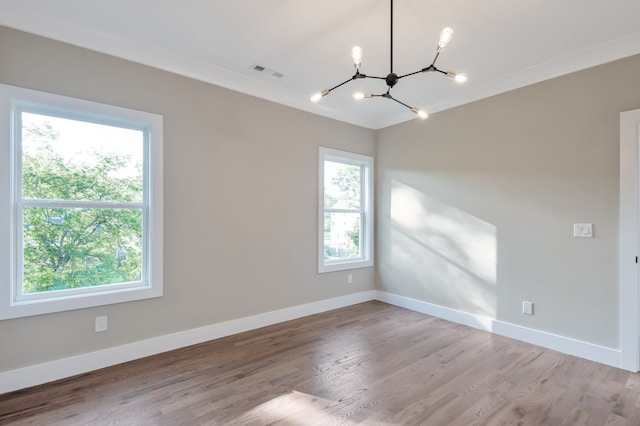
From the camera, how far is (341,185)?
4664 mm

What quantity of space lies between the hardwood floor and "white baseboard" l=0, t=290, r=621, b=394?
0.27 ft

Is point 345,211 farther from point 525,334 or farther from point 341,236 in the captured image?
point 525,334

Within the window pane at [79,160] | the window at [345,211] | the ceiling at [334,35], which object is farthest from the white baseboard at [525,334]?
the window pane at [79,160]

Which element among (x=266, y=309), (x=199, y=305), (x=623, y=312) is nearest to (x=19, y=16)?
(x=199, y=305)

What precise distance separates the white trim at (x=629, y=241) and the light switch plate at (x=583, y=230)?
0.68 feet

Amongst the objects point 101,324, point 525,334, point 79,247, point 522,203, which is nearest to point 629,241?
point 522,203

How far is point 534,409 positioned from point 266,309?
2641mm

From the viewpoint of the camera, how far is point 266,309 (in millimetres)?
3746

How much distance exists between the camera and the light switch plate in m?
2.89

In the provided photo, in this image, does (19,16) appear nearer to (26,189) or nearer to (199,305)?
(26,189)

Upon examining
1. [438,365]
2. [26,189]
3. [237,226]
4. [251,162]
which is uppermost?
[251,162]

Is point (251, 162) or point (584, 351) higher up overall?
point (251, 162)

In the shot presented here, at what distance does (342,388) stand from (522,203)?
261 centimetres

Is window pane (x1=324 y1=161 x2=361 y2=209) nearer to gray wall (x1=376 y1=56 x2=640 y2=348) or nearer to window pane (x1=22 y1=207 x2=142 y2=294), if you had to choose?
gray wall (x1=376 y1=56 x2=640 y2=348)
